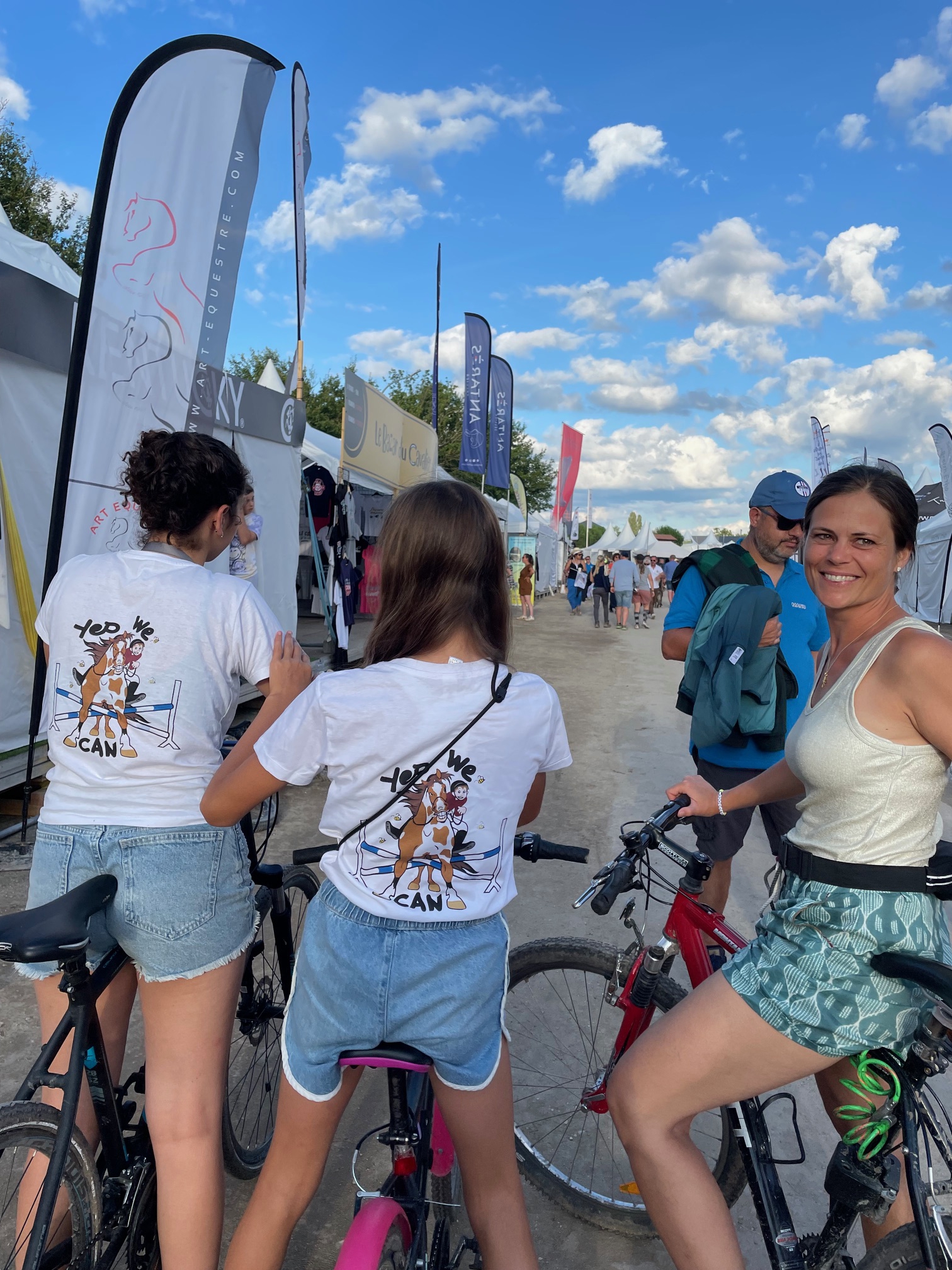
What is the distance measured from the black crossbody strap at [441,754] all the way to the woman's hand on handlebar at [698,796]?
97 cm

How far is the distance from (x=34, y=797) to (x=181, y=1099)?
3847mm

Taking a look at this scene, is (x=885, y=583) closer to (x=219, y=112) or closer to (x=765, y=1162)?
(x=765, y=1162)

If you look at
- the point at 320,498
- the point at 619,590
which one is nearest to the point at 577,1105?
the point at 320,498

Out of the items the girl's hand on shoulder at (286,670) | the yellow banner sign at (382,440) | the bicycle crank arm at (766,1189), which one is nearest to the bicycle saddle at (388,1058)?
the girl's hand on shoulder at (286,670)

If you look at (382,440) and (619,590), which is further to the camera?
Answer: (619,590)

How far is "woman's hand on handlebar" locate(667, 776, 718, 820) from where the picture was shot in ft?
7.14

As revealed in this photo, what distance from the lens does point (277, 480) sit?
26.3 ft

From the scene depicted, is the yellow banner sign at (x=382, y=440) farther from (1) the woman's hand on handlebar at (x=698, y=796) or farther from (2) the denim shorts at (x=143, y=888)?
(2) the denim shorts at (x=143, y=888)

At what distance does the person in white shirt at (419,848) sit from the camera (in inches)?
53.7

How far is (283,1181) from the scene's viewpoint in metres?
1.42

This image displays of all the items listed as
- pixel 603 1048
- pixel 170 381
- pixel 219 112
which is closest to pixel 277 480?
pixel 170 381

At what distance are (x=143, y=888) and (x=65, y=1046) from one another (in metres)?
0.41

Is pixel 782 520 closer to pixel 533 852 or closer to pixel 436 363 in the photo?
pixel 533 852

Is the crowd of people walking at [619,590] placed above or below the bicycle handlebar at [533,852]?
above
